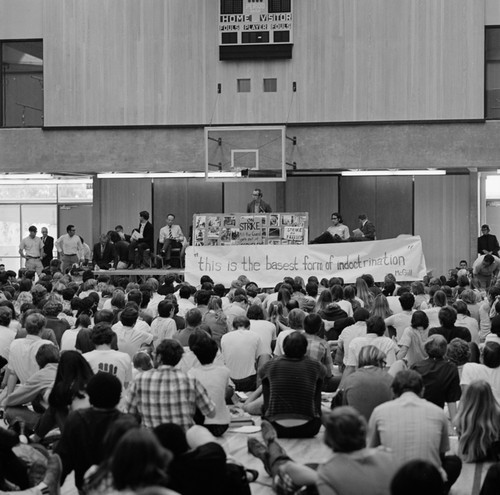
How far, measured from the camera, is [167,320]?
1509 centimetres

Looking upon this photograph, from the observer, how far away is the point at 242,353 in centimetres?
1411

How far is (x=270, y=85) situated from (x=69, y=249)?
702cm

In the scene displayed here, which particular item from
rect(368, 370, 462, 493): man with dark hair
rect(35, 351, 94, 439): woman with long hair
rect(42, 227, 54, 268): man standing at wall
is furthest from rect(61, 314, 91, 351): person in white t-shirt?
rect(42, 227, 54, 268): man standing at wall

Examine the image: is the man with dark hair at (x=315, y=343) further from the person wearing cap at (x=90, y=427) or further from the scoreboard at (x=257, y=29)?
the scoreboard at (x=257, y=29)

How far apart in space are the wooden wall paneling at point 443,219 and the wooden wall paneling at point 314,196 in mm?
2439

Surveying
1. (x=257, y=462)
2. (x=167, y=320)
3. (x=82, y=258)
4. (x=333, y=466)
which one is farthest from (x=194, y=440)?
(x=82, y=258)

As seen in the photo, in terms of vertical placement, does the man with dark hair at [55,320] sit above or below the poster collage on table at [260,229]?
below

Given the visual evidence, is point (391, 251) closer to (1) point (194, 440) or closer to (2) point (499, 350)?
(2) point (499, 350)

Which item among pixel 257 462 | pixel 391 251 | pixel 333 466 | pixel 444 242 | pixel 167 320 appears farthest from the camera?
pixel 444 242

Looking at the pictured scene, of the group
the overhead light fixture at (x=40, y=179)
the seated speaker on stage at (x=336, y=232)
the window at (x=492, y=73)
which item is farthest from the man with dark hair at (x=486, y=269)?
the overhead light fixture at (x=40, y=179)

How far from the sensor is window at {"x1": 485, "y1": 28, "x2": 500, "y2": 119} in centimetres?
2947

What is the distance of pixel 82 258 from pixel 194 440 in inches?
823

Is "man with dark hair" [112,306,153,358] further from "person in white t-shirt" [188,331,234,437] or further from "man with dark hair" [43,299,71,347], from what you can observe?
"person in white t-shirt" [188,331,234,437]

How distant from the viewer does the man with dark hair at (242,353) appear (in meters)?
14.0
